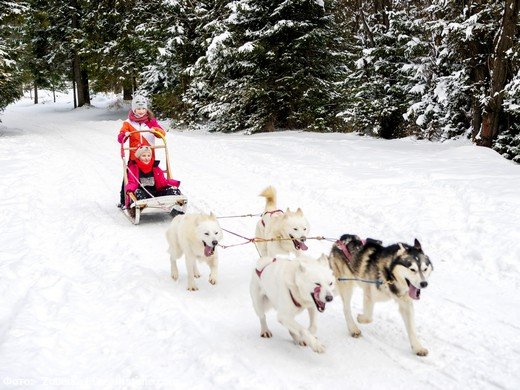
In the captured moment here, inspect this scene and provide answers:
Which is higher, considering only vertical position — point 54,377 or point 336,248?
point 336,248

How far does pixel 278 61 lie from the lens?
18375mm

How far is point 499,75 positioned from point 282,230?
9.81 meters

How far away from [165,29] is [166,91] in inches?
134

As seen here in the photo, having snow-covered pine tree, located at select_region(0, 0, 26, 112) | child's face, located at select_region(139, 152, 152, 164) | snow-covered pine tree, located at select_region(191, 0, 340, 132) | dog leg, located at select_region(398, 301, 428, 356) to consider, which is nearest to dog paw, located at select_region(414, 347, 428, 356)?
dog leg, located at select_region(398, 301, 428, 356)

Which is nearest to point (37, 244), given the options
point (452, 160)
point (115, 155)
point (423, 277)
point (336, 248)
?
point (336, 248)

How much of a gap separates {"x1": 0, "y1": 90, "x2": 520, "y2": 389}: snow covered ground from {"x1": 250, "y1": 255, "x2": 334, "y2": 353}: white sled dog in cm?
Answer: 32

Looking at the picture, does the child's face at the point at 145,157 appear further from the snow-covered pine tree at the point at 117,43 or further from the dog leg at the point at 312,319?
the snow-covered pine tree at the point at 117,43

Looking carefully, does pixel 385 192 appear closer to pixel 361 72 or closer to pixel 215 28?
pixel 361 72

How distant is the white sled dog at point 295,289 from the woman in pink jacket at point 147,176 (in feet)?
14.3

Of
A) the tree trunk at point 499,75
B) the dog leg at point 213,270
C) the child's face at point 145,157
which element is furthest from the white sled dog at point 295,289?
the tree trunk at point 499,75

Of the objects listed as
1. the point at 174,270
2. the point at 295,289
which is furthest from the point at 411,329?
the point at 174,270

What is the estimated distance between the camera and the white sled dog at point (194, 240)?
5.00 m

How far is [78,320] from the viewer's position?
4.58m

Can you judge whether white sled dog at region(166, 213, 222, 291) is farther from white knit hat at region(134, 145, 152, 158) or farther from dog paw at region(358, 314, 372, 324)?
white knit hat at region(134, 145, 152, 158)
